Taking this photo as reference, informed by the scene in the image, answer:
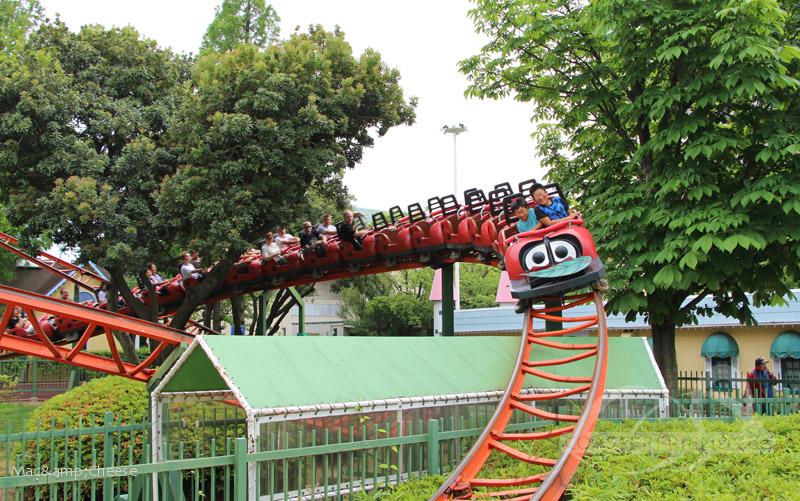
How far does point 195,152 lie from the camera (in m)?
16.8

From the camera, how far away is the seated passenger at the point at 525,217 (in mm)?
11047

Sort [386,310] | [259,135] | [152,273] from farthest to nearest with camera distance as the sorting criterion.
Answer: [386,310], [152,273], [259,135]

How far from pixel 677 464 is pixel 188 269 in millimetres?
15393

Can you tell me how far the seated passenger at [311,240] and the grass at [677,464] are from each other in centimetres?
1091

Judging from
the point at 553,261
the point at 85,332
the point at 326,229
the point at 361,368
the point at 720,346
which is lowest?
the point at 720,346

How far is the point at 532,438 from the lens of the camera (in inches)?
307

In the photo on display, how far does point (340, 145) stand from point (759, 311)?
47.6ft

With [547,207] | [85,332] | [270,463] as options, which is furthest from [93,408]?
[547,207]

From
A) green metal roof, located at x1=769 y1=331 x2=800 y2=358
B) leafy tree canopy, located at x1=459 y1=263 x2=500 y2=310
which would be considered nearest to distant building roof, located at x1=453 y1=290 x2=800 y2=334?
green metal roof, located at x1=769 y1=331 x2=800 y2=358

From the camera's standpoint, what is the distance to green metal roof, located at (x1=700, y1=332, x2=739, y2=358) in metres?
24.1

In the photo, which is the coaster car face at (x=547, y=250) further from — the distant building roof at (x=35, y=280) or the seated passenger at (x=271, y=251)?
the distant building roof at (x=35, y=280)

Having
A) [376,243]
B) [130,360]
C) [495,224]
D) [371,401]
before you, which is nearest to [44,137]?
[130,360]

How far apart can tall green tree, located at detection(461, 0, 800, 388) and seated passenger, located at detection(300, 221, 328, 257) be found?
638 centimetres

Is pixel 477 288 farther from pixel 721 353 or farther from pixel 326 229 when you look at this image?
pixel 326 229
